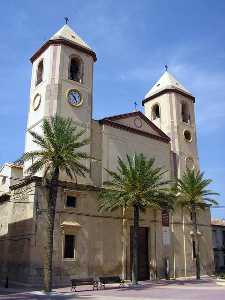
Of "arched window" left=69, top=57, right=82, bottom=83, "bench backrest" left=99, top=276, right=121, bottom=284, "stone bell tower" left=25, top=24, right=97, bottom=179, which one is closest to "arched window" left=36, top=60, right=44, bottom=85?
"stone bell tower" left=25, top=24, right=97, bottom=179

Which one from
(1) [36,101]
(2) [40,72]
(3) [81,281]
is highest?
(2) [40,72]

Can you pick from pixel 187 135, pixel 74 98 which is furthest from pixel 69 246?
pixel 187 135

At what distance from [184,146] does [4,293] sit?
25573mm

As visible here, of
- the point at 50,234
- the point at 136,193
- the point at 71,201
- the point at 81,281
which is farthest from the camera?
the point at 71,201

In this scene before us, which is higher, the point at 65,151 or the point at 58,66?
the point at 58,66

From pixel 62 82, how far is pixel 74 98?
172 centimetres

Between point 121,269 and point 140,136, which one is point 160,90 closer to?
point 140,136

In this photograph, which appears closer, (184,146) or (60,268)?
(60,268)

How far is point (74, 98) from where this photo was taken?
3262 centimetres

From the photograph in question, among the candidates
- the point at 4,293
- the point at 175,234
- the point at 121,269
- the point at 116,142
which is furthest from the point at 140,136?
the point at 4,293

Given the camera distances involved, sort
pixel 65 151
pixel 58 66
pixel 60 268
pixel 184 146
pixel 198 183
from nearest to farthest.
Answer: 1. pixel 65 151
2. pixel 60 268
3. pixel 58 66
4. pixel 198 183
5. pixel 184 146

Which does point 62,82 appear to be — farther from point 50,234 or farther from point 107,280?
point 107,280

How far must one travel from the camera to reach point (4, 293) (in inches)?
883

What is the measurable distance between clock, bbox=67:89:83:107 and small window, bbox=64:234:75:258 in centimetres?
1127
